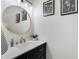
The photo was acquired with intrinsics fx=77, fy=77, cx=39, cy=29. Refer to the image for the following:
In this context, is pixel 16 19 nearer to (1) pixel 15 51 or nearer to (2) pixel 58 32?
(1) pixel 15 51

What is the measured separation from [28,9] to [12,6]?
61 cm

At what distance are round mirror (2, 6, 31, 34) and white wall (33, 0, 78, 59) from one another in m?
0.33

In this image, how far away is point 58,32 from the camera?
1805 mm

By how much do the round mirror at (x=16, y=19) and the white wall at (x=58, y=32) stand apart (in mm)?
326

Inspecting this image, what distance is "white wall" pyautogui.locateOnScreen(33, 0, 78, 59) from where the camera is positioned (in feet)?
5.32

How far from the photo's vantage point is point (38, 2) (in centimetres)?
217

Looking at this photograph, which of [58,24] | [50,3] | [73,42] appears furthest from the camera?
[50,3]

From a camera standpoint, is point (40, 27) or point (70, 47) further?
point (40, 27)

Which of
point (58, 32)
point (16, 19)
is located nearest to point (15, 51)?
point (16, 19)

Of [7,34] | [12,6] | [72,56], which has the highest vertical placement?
[12,6]

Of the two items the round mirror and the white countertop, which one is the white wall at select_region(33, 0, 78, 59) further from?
the white countertop

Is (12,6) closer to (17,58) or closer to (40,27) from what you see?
(40,27)

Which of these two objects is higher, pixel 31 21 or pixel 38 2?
pixel 38 2

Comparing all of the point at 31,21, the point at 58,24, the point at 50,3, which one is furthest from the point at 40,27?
the point at 50,3
